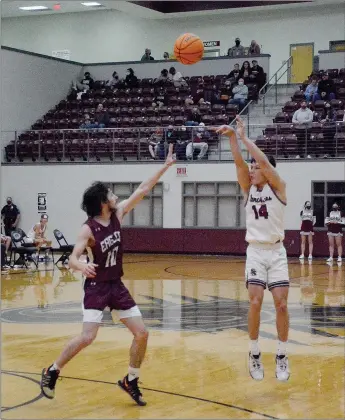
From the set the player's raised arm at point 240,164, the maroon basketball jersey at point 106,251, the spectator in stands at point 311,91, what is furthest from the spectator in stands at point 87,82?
the maroon basketball jersey at point 106,251

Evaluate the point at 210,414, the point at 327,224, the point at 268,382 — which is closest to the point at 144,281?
the point at 327,224

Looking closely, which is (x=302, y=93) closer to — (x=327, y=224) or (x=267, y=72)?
(x=267, y=72)

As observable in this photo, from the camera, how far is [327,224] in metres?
25.4

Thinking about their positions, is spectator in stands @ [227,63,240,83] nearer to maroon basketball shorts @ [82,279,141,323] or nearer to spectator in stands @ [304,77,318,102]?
spectator in stands @ [304,77,318,102]

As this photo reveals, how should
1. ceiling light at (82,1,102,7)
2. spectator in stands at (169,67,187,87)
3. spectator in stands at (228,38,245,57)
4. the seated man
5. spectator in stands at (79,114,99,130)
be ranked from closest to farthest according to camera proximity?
the seated man → spectator in stands at (79,114,99,130) → spectator in stands at (169,67,187,87) → spectator in stands at (228,38,245,57) → ceiling light at (82,1,102,7)

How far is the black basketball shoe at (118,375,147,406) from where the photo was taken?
303 inches

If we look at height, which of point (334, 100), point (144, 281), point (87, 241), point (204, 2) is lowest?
point (144, 281)

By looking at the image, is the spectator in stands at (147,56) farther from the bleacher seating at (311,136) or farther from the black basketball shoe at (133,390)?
the black basketball shoe at (133,390)

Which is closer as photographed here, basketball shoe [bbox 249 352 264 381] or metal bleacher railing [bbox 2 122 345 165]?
basketball shoe [bbox 249 352 264 381]

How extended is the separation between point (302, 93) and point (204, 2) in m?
8.09

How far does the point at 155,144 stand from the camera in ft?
93.8

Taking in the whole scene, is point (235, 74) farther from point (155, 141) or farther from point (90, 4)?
point (90, 4)

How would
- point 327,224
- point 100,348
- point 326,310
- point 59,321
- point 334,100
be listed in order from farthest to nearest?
point 334,100 → point 327,224 → point 326,310 → point 59,321 → point 100,348

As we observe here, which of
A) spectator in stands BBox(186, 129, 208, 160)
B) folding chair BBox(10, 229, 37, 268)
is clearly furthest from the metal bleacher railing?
A: folding chair BBox(10, 229, 37, 268)
